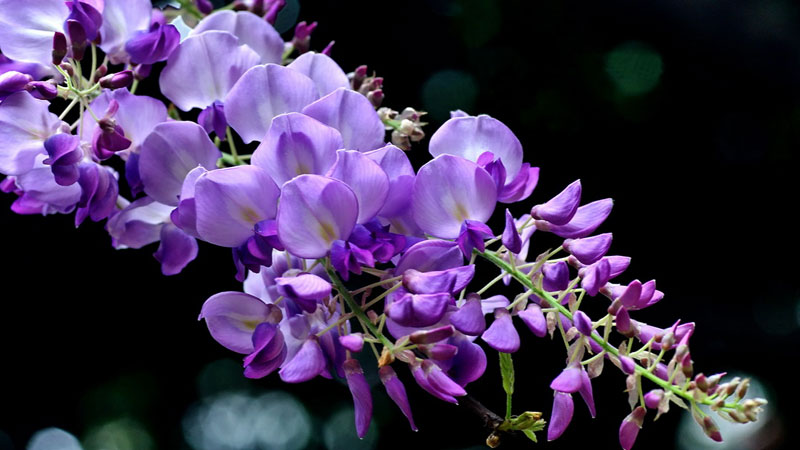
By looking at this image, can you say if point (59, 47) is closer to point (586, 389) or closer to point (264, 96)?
point (264, 96)

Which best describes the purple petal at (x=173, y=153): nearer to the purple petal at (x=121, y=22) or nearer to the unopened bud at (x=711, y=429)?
the purple petal at (x=121, y=22)

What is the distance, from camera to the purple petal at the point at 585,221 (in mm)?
301

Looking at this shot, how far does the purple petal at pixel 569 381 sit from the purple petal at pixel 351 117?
12cm

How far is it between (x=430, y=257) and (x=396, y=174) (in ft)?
0.12

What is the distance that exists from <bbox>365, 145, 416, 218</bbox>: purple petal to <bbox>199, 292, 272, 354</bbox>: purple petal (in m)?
0.07

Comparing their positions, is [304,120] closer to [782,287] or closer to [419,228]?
[419,228]

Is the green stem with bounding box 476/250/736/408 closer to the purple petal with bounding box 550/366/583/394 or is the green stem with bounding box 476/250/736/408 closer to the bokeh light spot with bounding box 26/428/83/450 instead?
the purple petal with bounding box 550/366/583/394

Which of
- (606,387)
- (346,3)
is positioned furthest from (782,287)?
(346,3)

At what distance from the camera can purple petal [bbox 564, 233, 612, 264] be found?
0.29 meters

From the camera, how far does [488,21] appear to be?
118 cm

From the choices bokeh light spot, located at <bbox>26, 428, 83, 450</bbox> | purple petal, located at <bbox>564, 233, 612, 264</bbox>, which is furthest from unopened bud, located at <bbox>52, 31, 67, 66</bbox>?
bokeh light spot, located at <bbox>26, 428, 83, 450</bbox>

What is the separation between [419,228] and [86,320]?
870 mm

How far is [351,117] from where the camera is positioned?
313 millimetres

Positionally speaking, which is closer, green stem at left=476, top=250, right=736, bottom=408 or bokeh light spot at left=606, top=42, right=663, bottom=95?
green stem at left=476, top=250, right=736, bottom=408
